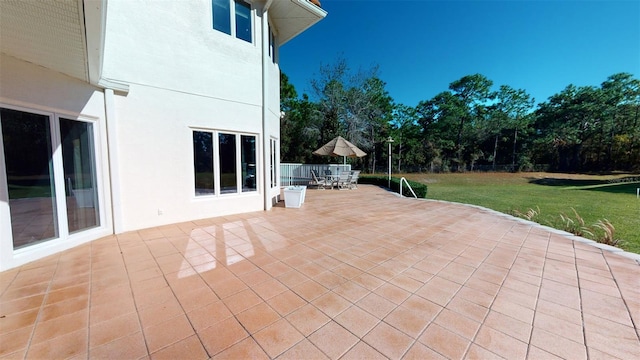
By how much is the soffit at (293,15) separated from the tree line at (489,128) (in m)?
14.0

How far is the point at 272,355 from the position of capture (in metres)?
1.78

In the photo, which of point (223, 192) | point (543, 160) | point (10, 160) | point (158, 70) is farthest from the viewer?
point (543, 160)

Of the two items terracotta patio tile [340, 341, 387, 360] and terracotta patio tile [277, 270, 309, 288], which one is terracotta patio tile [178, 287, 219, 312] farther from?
terracotta patio tile [340, 341, 387, 360]

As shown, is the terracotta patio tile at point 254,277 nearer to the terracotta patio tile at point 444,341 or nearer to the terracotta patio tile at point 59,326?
the terracotta patio tile at point 59,326

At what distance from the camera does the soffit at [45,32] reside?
209 cm

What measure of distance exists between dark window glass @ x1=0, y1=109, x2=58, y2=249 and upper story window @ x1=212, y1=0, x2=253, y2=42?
13.3 ft

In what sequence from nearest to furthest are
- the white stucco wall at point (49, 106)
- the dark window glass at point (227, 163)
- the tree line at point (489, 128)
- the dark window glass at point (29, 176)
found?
the white stucco wall at point (49, 106), the dark window glass at point (29, 176), the dark window glass at point (227, 163), the tree line at point (489, 128)

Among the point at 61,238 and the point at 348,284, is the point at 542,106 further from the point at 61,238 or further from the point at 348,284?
the point at 61,238

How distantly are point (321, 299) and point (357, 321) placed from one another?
19.1 inches

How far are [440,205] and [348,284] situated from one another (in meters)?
6.56

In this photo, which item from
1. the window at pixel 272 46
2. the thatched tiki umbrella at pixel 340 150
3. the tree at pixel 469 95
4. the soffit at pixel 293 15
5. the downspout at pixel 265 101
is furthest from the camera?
the tree at pixel 469 95

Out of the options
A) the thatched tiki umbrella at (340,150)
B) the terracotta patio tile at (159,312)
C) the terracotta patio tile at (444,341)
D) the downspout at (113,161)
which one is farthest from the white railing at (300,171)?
the terracotta patio tile at (444,341)

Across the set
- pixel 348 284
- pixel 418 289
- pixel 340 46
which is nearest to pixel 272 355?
pixel 348 284

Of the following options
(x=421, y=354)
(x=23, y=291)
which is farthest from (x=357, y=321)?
(x=23, y=291)
